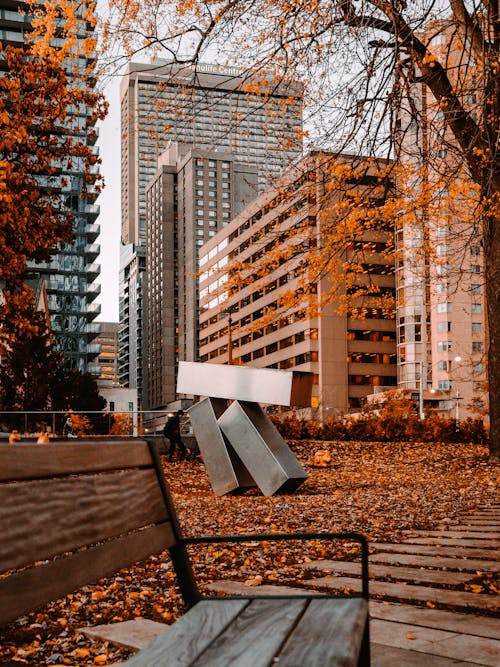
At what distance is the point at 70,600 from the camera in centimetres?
504

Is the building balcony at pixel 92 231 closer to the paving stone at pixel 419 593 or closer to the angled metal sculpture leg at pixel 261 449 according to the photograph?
the angled metal sculpture leg at pixel 261 449

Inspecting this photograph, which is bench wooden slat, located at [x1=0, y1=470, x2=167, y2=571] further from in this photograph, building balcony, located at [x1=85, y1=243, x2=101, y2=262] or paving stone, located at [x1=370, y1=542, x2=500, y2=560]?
building balcony, located at [x1=85, y1=243, x2=101, y2=262]

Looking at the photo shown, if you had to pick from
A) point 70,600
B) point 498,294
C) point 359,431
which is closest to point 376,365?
point 359,431

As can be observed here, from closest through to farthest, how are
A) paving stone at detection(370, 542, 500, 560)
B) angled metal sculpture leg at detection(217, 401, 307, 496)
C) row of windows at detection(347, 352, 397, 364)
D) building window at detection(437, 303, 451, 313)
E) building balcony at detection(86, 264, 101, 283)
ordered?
paving stone at detection(370, 542, 500, 560) < angled metal sculpture leg at detection(217, 401, 307, 496) < row of windows at detection(347, 352, 397, 364) < building window at detection(437, 303, 451, 313) < building balcony at detection(86, 264, 101, 283)

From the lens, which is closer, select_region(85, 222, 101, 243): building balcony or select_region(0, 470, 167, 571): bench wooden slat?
select_region(0, 470, 167, 571): bench wooden slat

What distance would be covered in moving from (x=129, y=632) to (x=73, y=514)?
1914 millimetres

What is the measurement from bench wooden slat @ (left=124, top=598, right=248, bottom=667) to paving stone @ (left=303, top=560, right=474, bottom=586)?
2.81m

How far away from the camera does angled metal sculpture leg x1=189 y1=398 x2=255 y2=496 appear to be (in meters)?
13.1

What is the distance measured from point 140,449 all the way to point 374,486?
36.5 ft

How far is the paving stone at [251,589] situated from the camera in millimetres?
4805

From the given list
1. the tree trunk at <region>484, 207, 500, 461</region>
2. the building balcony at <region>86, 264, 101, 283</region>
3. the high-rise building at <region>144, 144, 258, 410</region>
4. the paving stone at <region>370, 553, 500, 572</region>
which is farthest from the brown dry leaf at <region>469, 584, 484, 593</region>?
the high-rise building at <region>144, 144, 258, 410</region>

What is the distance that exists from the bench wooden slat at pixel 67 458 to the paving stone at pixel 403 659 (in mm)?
Result: 1446

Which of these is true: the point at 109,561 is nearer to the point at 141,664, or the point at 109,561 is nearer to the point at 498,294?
the point at 141,664

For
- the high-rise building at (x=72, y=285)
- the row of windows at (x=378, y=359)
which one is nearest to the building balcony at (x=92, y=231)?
the high-rise building at (x=72, y=285)
